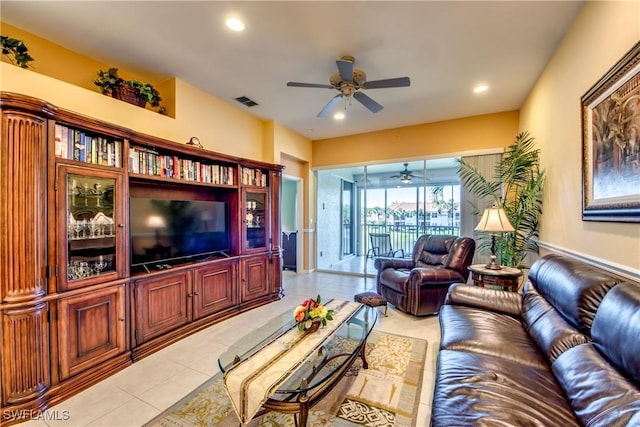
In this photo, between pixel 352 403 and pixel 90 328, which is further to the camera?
pixel 90 328

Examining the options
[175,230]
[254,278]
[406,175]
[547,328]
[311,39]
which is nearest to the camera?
[547,328]

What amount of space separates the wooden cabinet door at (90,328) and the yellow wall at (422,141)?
14.8 ft

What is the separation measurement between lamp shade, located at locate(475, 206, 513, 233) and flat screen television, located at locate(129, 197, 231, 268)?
10.4 ft

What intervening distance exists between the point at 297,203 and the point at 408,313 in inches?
130

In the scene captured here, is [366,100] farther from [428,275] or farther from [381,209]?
[381,209]

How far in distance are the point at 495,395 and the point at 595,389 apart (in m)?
0.41

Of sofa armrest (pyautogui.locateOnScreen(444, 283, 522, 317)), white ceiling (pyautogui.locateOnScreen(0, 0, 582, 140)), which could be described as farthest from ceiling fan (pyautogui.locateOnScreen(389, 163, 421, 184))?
sofa armrest (pyautogui.locateOnScreen(444, 283, 522, 317))

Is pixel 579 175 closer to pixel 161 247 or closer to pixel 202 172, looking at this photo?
pixel 202 172

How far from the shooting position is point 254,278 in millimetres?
3793

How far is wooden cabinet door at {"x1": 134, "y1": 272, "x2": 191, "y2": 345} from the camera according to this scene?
2.49 metres

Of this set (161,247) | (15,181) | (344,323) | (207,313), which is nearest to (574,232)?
(344,323)

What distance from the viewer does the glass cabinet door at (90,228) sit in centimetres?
203

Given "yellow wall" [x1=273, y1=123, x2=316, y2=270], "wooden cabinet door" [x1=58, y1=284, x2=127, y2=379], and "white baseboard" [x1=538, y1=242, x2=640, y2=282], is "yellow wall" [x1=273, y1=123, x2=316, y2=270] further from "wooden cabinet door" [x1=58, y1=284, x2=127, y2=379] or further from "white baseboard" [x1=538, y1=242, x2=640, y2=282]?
"white baseboard" [x1=538, y1=242, x2=640, y2=282]

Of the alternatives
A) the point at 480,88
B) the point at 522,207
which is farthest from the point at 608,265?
the point at 480,88
